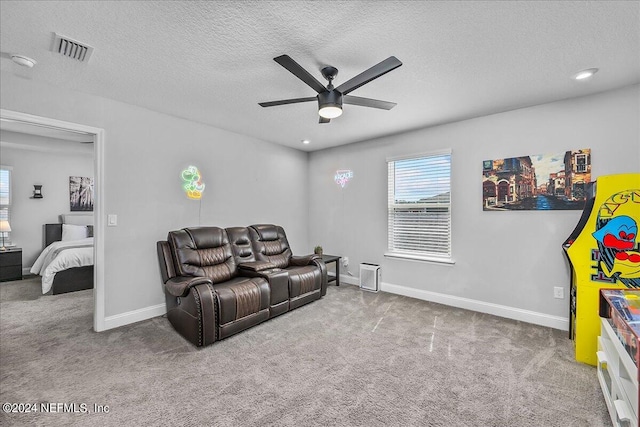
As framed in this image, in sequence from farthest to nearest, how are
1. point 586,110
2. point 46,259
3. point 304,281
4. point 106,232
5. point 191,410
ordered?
point 46,259 < point 304,281 < point 106,232 < point 586,110 < point 191,410

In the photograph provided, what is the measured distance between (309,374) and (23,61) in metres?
3.44

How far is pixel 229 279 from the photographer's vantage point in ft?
11.7

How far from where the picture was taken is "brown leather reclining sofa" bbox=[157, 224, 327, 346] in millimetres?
2717

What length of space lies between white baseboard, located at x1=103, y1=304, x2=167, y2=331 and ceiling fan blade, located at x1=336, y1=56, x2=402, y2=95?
339 cm

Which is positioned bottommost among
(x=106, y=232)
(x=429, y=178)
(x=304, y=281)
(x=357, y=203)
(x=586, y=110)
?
(x=304, y=281)

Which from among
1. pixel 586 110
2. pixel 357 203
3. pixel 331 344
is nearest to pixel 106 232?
pixel 331 344

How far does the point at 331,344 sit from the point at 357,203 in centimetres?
268

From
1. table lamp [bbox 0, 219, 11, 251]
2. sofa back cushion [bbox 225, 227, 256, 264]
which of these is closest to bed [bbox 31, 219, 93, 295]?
table lamp [bbox 0, 219, 11, 251]

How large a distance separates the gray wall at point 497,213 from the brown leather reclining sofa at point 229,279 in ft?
4.63

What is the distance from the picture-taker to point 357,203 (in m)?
4.90

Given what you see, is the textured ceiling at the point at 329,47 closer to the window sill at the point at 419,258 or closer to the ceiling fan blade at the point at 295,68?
the ceiling fan blade at the point at 295,68

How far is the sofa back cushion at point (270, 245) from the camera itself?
4.17m

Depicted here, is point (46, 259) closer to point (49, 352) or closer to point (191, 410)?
point (49, 352)

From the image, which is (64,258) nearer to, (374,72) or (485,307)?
(374,72)
